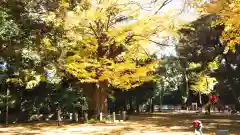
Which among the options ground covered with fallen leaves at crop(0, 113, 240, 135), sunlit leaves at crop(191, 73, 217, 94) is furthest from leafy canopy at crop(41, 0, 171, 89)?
sunlit leaves at crop(191, 73, 217, 94)

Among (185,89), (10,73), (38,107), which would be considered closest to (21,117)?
(38,107)

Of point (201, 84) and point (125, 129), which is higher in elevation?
point (201, 84)

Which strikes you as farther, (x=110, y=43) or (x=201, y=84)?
(x=201, y=84)

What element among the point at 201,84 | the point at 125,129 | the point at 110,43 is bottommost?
the point at 125,129

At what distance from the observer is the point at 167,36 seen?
2456cm

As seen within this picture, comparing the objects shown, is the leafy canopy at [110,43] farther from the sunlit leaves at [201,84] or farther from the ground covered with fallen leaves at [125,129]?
the sunlit leaves at [201,84]

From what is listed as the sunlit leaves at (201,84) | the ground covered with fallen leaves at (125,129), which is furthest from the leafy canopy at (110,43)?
the sunlit leaves at (201,84)

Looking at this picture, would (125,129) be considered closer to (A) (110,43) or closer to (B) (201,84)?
(A) (110,43)

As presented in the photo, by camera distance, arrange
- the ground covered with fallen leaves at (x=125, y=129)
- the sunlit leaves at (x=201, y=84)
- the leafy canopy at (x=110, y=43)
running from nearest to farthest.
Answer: the ground covered with fallen leaves at (x=125, y=129) < the leafy canopy at (x=110, y=43) < the sunlit leaves at (x=201, y=84)

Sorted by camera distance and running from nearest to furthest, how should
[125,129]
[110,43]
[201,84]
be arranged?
[125,129], [110,43], [201,84]

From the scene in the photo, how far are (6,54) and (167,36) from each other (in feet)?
38.5

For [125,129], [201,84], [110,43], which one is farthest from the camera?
[201,84]

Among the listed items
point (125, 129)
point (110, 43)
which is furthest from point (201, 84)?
point (125, 129)

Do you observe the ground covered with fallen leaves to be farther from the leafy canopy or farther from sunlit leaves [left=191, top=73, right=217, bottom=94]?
sunlit leaves [left=191, top=73, right=217, bottom=94]
